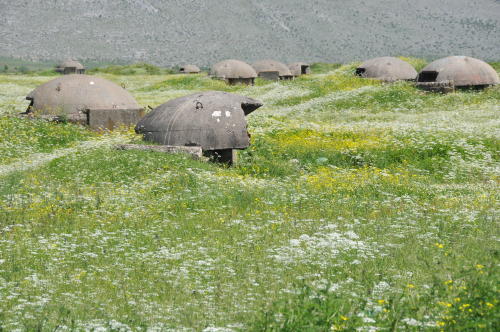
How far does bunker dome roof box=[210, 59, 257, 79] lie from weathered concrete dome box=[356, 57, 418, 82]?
14551 mm

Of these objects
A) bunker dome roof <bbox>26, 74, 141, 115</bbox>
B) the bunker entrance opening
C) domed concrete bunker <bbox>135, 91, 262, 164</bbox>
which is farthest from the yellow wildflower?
the bunker entrance opening

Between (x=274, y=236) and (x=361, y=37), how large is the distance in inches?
6331

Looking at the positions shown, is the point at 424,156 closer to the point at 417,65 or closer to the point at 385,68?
the point at 385,68

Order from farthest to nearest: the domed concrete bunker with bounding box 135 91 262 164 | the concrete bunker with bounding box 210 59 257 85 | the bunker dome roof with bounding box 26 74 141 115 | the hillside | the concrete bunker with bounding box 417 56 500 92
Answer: the hillside < the concrete bunker with bounding box 210 59 257 85 < the concrete bunker with bounding box 417 56 500 92 < the bunker dome roof with bounding box 26 74 141 115 < the domed concrete bunker with bounding box 135 91 262 164

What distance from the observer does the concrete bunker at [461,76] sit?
34.3 m

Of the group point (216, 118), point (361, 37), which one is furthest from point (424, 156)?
point (361, 37)

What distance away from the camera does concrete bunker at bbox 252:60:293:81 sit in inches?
2677

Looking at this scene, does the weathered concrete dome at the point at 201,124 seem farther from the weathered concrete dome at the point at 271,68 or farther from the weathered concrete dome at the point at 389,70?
the weathered concrete dome at the point at 271,68

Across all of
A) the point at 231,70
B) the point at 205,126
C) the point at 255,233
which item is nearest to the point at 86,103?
the point at 205,126

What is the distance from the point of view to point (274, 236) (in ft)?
30.9

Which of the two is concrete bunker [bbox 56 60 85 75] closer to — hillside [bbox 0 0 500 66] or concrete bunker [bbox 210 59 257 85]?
concrete bunker [bbox 210 59 257 85]

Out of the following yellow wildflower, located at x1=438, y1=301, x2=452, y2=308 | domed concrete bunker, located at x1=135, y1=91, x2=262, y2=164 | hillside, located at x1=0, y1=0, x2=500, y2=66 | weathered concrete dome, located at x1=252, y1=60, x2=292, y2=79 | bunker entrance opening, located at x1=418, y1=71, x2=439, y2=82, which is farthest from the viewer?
hillside, located at x1=0, y1=0, x2=500, y2=66

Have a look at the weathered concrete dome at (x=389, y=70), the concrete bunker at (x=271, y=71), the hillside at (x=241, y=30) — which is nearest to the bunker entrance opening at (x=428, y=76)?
the weathered concrete dome at (x=389, y=70)

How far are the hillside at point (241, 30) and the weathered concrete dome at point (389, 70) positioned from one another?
9017 cm
